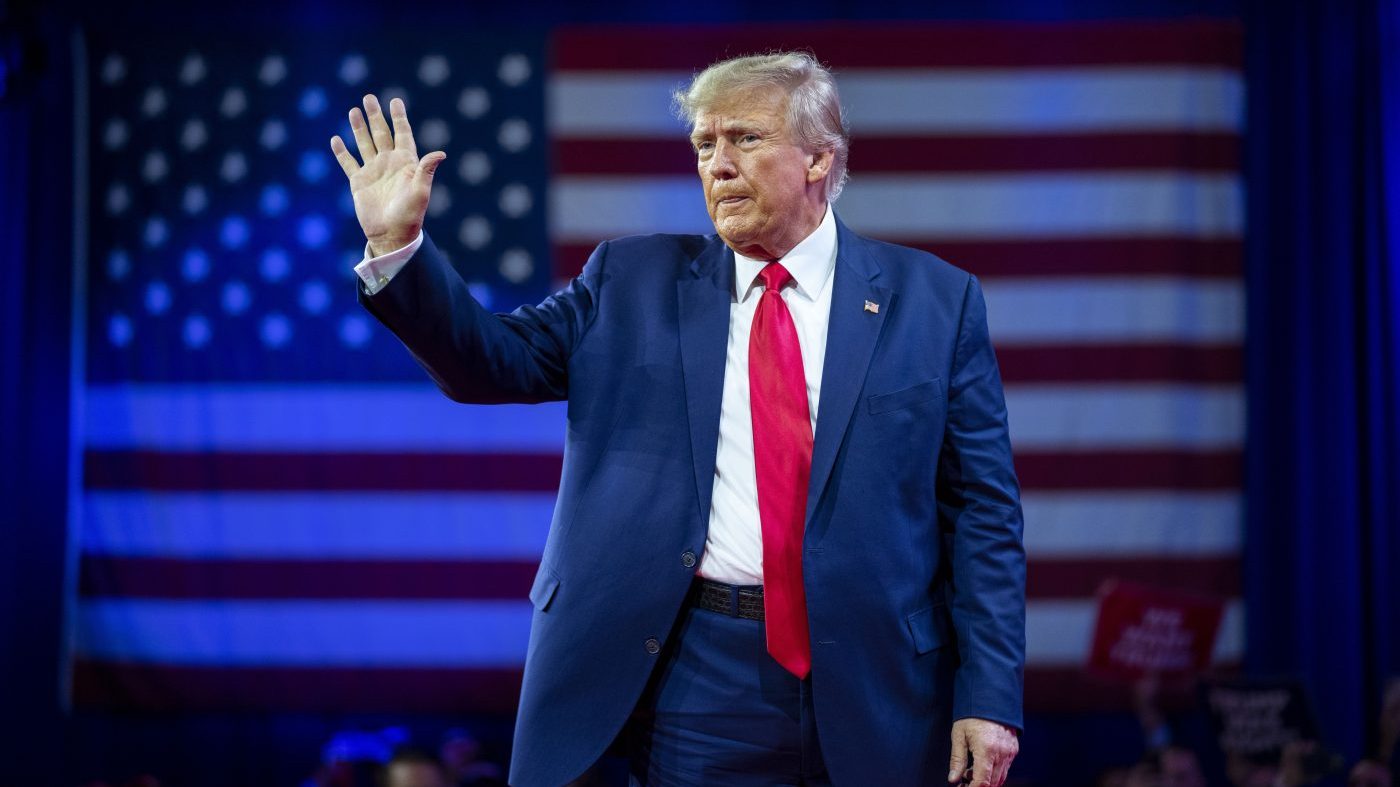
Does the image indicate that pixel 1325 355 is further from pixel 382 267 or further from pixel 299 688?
pixel 382 267

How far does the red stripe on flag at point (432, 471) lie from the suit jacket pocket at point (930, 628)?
261 cm

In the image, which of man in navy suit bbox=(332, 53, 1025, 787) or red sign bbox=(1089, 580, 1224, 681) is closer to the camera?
man in navy suit bbox=(332, 53, 1025, 787)

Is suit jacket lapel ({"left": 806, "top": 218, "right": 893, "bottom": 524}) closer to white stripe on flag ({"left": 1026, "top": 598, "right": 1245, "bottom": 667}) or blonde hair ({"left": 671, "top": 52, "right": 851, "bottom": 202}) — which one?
blonde hair ({"left": 671, "top": 52, "right": 851, "bottom": 202})

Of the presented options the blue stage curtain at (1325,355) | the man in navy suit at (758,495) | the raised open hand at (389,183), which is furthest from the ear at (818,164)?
the blue stage curtain at (1325,355)

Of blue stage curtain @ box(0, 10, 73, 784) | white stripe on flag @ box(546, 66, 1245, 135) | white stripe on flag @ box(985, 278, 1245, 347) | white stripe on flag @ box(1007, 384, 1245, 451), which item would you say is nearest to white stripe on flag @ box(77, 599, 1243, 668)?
blue stage curtain @ box(0, 10, 73, 784)

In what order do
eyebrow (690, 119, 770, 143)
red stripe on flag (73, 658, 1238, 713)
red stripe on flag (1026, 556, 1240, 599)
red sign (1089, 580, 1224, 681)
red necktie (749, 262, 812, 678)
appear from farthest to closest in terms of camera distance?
red stripe on flag (73, 658, 1238, 713), red stripe on flag (1026, 556, 1240, 599), red sign (1089, 580, 1224, 681), eyebrow (690, 119, 770, 143), red necktie (749, 262, 812, 678)

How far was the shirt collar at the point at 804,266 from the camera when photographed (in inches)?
70.1

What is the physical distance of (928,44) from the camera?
4344 millimetres

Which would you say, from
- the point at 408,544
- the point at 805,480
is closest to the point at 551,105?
the point at 408,544

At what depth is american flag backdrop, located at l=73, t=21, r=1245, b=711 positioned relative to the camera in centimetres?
429

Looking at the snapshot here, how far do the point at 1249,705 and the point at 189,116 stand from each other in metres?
3.66

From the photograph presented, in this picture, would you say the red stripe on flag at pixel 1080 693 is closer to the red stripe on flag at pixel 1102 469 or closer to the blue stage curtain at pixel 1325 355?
the blue stage curtain at pixel 1325 355

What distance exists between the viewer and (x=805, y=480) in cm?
166

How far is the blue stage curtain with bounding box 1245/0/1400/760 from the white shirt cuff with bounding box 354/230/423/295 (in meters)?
3.40
